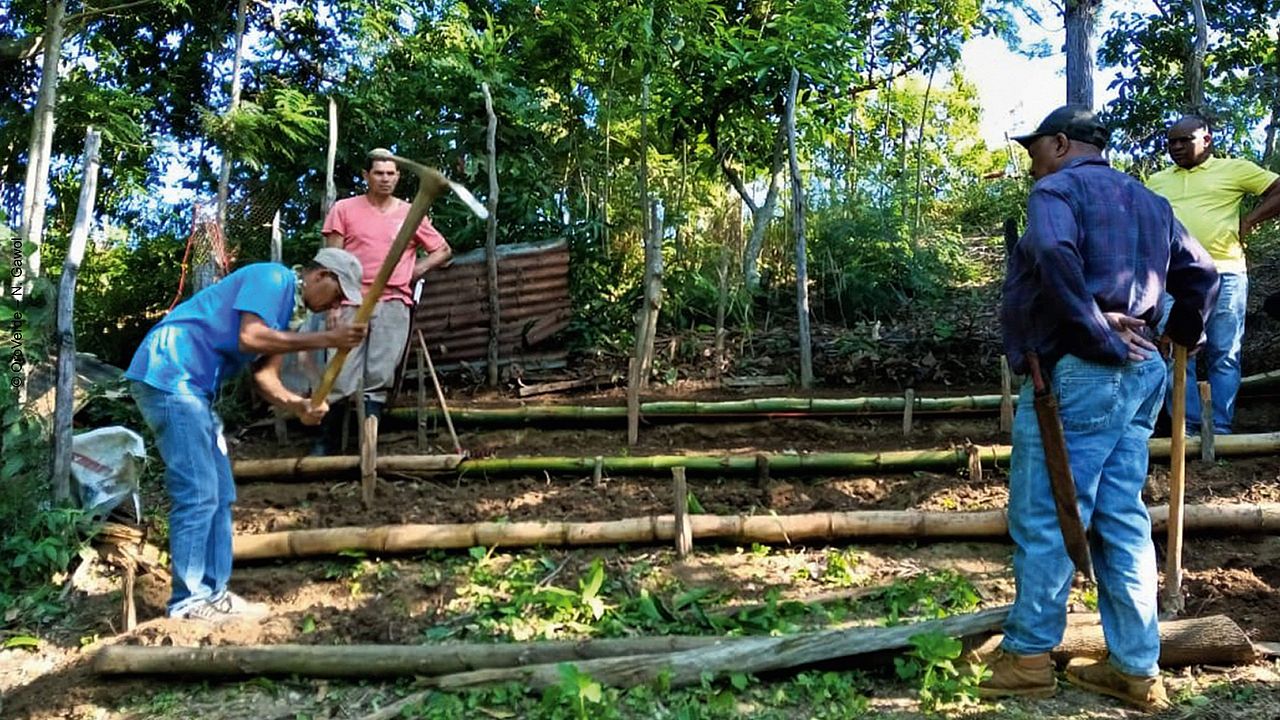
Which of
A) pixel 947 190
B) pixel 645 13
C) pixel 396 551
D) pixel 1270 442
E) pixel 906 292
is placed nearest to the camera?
pixel 396 551

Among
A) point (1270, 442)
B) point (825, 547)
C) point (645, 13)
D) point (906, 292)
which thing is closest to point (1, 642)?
point (825, 547)

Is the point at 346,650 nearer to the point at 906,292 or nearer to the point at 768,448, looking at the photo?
the point at 768,448

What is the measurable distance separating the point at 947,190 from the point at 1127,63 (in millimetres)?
2923

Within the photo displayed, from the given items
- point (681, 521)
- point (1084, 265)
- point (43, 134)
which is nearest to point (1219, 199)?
point (1084, 265)

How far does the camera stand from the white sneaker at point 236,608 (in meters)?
3.59

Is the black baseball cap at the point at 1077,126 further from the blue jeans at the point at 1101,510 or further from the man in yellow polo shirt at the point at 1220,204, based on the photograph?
the man in yellow polo shirt at the point at 1220,204

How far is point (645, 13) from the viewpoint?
6785mm

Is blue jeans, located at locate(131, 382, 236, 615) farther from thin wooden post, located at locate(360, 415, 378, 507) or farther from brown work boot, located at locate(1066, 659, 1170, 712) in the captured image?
brown work boot, located at locate(1066, 659, 1170, 712)

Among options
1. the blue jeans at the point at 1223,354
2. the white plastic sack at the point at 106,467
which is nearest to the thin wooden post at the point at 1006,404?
the blue jeans at the point at 1223,354

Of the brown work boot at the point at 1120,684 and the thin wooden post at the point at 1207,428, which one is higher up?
the thin wooden post at the point at 1207,428

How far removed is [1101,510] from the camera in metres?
→ 2.83

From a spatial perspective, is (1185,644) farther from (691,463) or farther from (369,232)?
(369,232)

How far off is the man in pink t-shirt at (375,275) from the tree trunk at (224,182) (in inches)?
71.7

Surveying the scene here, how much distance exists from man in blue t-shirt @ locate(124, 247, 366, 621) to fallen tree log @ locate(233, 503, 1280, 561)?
0.50 m
